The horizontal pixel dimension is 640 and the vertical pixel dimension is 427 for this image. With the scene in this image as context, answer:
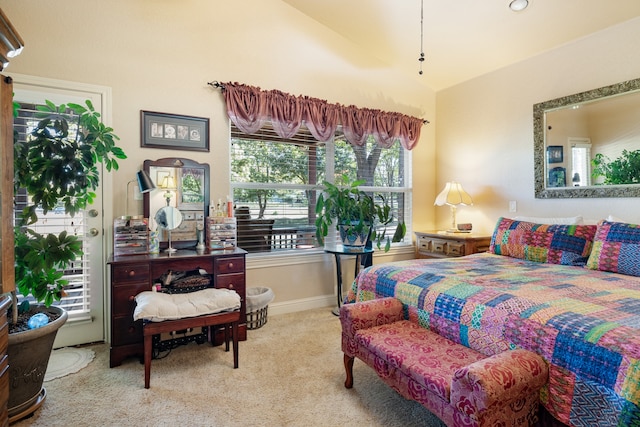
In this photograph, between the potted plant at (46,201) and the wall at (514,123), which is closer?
the potted plant at (46,201)

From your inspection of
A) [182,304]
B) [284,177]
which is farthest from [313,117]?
[182,304]

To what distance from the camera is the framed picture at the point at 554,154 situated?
3.14 metres

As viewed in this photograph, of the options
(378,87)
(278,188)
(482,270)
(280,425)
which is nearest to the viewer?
(280,425)

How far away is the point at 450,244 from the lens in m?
3.60

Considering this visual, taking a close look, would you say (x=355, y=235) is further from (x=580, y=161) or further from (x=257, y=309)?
(x=580, y=161)

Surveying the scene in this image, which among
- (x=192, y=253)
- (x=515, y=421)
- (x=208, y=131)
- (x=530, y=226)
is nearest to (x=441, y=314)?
(x=515, y=421)

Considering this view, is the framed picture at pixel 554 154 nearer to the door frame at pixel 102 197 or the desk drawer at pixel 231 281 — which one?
Result: the desk drawer at pixel 231 281

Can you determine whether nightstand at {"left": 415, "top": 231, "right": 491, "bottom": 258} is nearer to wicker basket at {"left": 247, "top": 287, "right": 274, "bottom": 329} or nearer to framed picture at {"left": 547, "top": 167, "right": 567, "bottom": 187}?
framed picture at {"left": 547, "top": 167, "right": 567, "bottom": 187}

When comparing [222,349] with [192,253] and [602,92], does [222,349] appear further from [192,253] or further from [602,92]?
[602,92]

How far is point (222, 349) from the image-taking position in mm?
2631

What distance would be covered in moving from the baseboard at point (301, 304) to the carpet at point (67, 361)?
1499 millimetres

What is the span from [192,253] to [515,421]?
224 centimetres

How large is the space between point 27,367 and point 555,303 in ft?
8.69

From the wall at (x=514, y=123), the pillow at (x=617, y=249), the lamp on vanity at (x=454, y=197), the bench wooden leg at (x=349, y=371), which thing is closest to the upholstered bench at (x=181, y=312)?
the bench wooden leg at (x=349, y=371)
